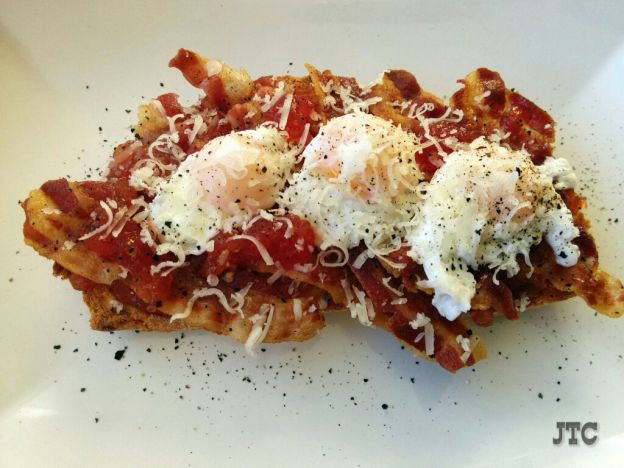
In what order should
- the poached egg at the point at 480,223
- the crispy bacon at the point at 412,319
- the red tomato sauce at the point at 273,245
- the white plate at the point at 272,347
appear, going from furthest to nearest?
the white plate at the point at 272,347
the crispy bacon at the point at 412,319
the red tomato sauce at the point at 273,245
the poached egg at the point at 480,223

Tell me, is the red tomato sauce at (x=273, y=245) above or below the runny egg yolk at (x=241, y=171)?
below

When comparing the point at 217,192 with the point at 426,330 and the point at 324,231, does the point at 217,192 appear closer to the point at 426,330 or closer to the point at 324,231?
the point at 324,231

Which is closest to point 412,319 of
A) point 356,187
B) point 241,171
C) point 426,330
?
point 426,330

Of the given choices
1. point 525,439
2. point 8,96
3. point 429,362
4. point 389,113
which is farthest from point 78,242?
point 525,439

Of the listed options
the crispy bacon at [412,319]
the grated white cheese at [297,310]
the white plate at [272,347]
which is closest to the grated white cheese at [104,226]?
the white plate at [272,347]

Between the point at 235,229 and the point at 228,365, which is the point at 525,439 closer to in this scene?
the point at 228,365

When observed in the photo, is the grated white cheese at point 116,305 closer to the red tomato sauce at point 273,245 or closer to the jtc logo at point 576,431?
the red tomato sauce at point 273,245
